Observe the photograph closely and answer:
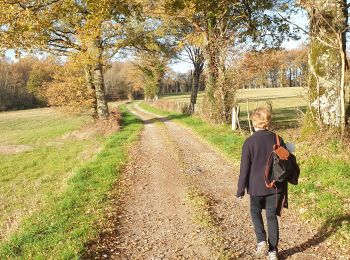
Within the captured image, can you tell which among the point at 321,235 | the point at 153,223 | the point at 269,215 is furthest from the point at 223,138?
the point at 269,215

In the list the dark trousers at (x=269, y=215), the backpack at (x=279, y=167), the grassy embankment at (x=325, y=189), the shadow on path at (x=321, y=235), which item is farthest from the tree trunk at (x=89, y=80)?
the backpack at (x=279, y=167)

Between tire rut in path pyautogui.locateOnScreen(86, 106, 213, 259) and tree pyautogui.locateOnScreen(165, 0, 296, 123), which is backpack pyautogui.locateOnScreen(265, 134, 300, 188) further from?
tree pyautogui.locateOnScreen(165, 0, 296, 123)

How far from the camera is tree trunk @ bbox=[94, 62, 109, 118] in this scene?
2559 cm

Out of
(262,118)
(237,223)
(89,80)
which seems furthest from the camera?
(89,80)

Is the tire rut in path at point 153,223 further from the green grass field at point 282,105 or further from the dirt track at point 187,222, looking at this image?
the green grass field at point 282,105

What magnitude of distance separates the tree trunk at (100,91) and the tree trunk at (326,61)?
17663 millimetres

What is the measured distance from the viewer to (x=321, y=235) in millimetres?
6023

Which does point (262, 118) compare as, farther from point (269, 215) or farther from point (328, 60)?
point (328, 60)

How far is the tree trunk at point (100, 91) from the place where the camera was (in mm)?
25586

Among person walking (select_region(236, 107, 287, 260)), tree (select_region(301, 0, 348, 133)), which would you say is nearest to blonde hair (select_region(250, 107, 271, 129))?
person walking (select_region(236, 107, 287, 260))

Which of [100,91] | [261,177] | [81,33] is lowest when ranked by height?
[261,177]

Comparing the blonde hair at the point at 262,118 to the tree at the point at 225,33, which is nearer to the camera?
the blonde hair at the point at 262,118

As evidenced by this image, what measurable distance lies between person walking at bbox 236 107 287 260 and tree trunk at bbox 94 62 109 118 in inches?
862

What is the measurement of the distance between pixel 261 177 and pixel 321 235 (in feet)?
6.50
